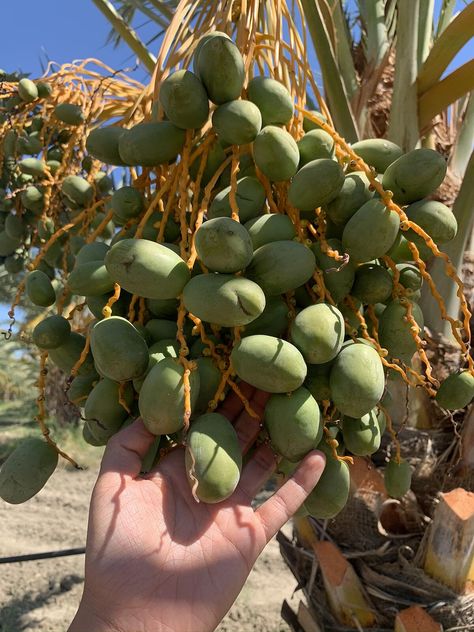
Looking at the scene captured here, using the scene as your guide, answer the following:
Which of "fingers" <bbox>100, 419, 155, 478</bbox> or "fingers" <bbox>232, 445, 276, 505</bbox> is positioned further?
"fingers" <bbox>232, 445, 276, 505</bbox>

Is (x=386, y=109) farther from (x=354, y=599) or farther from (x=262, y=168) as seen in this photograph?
(x=354, y=599)

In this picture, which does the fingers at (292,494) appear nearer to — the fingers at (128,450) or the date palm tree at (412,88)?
the fingers at (128,450)

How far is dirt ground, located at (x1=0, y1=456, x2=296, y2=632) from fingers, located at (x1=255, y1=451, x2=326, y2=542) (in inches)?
94.8

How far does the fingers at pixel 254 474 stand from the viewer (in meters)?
1.16

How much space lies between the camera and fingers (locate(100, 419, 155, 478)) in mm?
1001

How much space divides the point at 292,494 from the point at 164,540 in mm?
267

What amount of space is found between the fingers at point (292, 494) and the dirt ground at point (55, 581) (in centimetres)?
241

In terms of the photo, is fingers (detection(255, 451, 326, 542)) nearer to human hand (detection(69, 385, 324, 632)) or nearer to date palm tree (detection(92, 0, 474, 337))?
human hand (detection(69, 385, 324, 632))

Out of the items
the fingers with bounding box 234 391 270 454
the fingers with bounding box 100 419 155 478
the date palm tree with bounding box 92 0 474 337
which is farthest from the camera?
the date palm tree with bounding box 92 0 474 337

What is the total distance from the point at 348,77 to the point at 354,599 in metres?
1.88

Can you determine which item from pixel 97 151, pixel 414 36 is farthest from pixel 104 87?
pixel 414 36

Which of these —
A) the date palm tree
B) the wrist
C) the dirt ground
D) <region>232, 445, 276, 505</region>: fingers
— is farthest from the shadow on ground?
the date palm tree

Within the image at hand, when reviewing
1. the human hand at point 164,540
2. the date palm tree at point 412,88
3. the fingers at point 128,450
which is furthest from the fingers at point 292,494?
the date palm tree at point 412,88

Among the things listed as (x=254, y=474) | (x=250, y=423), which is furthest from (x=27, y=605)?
(x=250, y=423)
